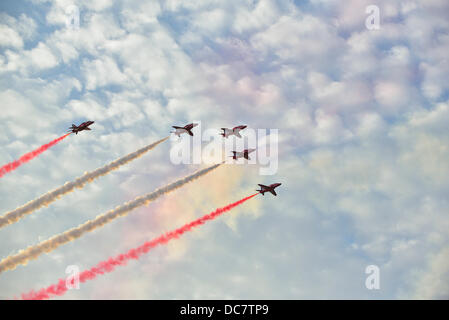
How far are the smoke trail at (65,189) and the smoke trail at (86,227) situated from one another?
11764 millimetres

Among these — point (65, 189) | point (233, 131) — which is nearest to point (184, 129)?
point (233, 131)

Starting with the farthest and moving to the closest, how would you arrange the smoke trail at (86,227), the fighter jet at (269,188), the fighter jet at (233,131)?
the fighter jet at (233,131) < the fighter jet at (269,188) < the smoke trail at (86,227)

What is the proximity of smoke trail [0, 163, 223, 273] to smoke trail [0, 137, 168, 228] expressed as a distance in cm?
1176

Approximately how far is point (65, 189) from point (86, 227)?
14978 mm

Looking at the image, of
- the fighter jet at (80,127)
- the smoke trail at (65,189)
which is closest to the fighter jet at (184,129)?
the smoke trail at (65,189)

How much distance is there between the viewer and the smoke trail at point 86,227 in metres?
113

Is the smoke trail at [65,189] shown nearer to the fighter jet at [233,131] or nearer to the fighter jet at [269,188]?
the fighter jet at [233,131]

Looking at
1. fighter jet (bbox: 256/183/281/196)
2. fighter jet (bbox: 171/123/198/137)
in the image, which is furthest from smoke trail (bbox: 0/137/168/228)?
fighter jet (bbox: 256/183/281/196)

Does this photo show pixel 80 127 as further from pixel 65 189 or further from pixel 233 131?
pixel 233 131

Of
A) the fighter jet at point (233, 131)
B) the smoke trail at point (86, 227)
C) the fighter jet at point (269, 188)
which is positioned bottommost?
the smoke trail at point (86, 227)

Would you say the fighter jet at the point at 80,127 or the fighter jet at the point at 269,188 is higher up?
the fighter jet at the point at 80,127
